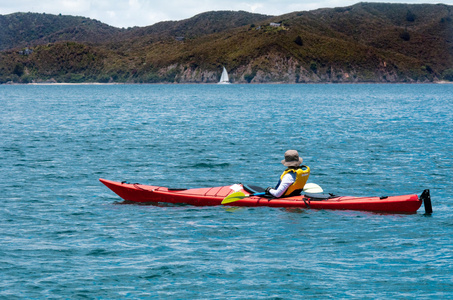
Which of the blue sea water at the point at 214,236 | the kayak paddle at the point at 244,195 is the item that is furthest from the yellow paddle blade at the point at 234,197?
the blue sea water at the point at 214,236

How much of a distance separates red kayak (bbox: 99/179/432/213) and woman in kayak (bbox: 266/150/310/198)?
192mm

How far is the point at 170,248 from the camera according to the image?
1323 cm

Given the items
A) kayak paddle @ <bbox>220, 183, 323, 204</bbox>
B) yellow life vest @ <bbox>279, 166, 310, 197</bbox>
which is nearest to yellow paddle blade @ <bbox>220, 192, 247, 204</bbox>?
kayak paddle @ <bbox>220, 183, 323, 204</bbox>

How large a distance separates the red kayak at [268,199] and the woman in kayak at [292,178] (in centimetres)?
19

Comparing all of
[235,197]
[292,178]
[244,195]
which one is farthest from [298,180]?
[235,197]

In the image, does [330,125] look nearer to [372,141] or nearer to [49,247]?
[372,141]

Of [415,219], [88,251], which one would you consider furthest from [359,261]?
[88,251]

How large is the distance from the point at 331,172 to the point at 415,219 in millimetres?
8645

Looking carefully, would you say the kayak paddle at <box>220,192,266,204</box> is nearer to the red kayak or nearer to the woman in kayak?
the red kayak

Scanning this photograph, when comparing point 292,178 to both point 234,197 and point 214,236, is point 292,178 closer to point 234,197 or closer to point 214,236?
point 234,197

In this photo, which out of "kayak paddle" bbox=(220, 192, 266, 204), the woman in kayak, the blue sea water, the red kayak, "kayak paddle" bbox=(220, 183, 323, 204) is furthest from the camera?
"kayak paddle" bbox=(220, 192, 266, 204)

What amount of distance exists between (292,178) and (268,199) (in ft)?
3.05

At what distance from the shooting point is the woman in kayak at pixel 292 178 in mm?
15766

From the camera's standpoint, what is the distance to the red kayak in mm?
15961
